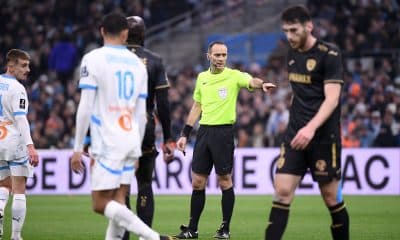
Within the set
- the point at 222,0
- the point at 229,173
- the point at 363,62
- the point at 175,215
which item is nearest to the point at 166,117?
the point at 229,173

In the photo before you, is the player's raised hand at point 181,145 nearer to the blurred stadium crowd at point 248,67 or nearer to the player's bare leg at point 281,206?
the player's bare leg at point 281,206

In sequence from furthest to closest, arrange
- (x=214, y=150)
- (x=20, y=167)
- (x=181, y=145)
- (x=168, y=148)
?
(x=214, y=150) < (x=181, y=145) < (x=20, y=167) < (x=168, y=148)

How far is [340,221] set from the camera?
9.07 meters

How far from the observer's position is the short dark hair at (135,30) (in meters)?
10.0

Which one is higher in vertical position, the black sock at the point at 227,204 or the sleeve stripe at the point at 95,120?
the sleeve stripe at the point at 95,120

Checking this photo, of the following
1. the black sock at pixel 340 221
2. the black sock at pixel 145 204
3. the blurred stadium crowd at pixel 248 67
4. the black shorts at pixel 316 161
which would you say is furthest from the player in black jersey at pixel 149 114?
the blurred stadium crowd at pixel 248 67

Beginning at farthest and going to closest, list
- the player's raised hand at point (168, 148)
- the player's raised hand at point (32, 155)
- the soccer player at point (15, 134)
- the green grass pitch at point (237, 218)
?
1. the green grass pitch at point (237, 218)
2. the soccer player at point (15, 134)
3. the player's raised hand at point (32, 155)
4. the player's raised hand at point (168, 148)

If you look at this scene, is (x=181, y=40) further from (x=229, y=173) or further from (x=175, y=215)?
(x=229, y=173)

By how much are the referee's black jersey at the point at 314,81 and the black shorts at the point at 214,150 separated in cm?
338

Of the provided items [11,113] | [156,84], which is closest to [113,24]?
[156,84]

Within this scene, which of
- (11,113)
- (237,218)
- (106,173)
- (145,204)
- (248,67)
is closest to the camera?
(106,173)

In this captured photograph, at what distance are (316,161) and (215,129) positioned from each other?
3768 mm

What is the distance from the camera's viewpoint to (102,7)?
3206 cm

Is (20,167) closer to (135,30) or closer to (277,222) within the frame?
(135,30)
